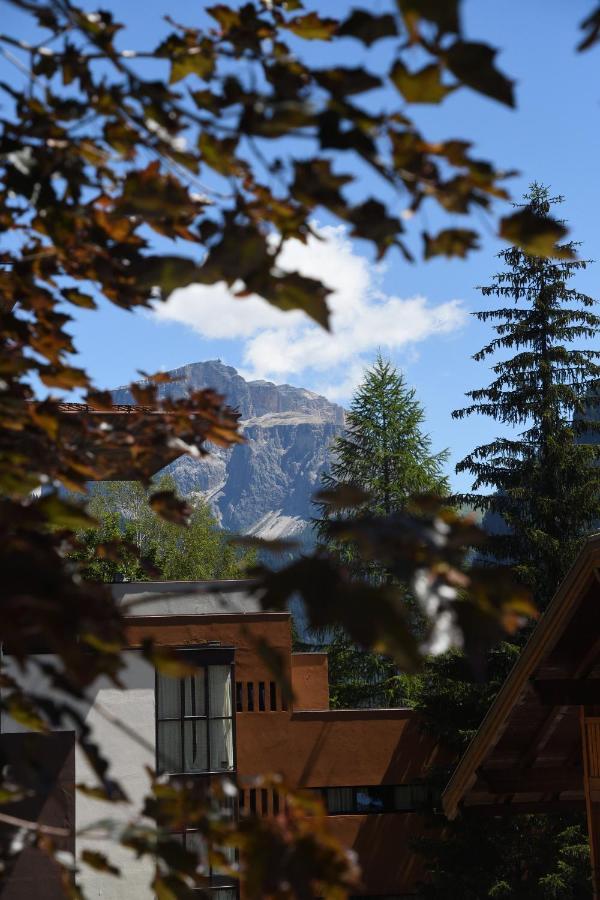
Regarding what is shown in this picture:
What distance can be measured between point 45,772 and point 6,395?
62 cm

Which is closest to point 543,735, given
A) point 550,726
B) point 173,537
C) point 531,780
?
point 550,726

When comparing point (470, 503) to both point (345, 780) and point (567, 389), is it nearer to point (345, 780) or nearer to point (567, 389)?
point (567, 389)

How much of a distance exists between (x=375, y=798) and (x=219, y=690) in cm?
344

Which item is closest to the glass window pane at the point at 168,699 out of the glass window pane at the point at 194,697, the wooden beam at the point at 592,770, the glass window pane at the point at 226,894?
the glass window pane at the point at 194,697

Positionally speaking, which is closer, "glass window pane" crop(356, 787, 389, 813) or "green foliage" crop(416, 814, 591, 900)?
"green foliage" crop(416, 814, 591, 900)

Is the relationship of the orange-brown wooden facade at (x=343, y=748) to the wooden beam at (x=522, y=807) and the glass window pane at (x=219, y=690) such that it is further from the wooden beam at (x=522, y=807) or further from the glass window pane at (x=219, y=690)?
the wooden beam at (x=522, y=807)

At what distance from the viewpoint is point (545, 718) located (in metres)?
9.41

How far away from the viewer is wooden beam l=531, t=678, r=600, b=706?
8297mm

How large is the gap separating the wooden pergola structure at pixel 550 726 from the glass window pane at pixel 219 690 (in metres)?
7.90

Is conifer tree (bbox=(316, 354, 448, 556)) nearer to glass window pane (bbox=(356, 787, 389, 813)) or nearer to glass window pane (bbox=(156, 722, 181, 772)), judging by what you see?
glass window pane (bbox=(356, 787, 389, 813))

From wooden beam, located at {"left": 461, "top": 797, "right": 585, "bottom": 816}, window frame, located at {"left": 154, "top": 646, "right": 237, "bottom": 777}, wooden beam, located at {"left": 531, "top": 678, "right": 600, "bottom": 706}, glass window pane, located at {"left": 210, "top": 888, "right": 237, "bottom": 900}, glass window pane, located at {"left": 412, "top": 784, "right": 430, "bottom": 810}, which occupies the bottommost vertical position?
glass window pane, located at {"left": 210, "top": 888, "right": 237, "bottom": 900}

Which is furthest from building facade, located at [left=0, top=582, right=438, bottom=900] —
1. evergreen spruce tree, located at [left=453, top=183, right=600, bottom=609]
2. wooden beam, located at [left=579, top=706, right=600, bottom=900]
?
wooden beam, located at [left=579, top=706, right=600, bottom=900]

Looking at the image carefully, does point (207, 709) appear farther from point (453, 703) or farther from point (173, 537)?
point (173, 537)

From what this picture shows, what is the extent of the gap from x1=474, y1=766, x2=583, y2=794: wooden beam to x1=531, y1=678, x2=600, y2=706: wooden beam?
4.33ft
